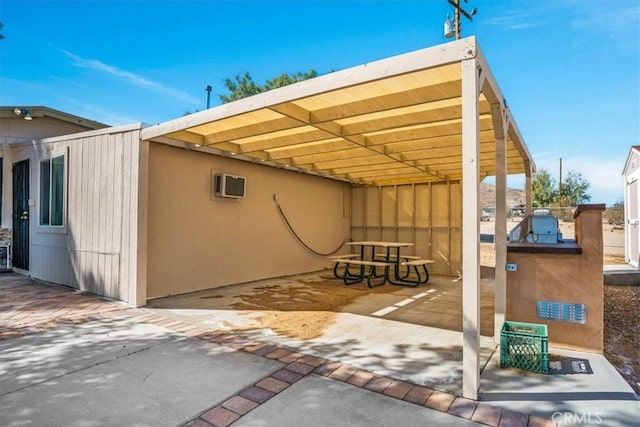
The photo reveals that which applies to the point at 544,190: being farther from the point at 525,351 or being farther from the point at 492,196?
the point at 525,351

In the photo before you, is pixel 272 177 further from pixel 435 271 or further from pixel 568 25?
pixel 568 25

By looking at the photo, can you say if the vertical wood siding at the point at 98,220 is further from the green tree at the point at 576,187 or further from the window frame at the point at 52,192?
the green tree at the point at 576,187

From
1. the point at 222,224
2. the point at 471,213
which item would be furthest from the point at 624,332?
the point at 222,224

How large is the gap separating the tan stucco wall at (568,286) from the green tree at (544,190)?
24171 millimetres

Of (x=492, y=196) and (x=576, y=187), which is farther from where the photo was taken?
(x=492, y=196)

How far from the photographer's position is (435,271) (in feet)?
26.8

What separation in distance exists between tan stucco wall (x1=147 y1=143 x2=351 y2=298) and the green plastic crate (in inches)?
179

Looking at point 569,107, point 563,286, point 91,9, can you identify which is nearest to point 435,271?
point 563,286

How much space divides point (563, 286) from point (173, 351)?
3.53 m

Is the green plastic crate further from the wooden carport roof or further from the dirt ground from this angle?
the wooden carport roof

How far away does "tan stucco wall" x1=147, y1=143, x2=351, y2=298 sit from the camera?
5125mm

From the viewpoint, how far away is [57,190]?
568 centimetres

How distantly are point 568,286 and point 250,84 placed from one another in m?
18.6

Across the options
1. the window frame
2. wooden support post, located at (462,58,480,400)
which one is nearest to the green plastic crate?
wooden support post, located at (462,58,480,400)
